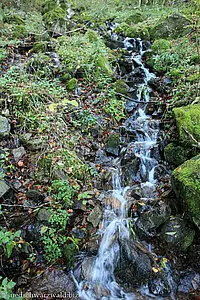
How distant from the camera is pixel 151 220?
4.05 metres

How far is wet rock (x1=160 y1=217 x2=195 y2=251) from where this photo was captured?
3.78 m

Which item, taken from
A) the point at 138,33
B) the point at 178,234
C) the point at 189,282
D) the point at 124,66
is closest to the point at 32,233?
the point at 178,234

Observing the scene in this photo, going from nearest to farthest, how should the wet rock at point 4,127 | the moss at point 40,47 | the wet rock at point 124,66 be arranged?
the wet rock at point 4,127
the moss at point 40,47
the wet rock at point 124,66

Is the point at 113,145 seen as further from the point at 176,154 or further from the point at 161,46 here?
the point at 161,46

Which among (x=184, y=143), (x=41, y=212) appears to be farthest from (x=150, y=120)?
(x=41, y=212)

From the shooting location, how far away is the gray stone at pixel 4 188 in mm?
3848

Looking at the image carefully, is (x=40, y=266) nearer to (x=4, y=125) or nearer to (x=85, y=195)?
(x=85, y=195)

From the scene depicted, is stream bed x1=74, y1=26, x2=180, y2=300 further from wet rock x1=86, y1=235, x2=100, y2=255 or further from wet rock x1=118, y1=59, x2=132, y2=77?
wet rock x1=118, y1=59, x2=132, y2=77

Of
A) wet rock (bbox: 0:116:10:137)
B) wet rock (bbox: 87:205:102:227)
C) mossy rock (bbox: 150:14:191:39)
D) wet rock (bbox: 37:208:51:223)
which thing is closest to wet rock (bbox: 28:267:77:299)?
wet rock (bbox: 37:208:51:223)

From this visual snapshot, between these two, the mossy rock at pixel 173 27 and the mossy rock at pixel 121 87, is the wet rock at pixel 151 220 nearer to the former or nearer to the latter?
the mossy rock at pixel 121 87

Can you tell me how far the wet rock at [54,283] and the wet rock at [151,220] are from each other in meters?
1.45

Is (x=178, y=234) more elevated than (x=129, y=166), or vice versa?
(x=129, y=166)

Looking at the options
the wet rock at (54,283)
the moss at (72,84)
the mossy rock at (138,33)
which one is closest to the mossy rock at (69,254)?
the wet rock at (54,283)

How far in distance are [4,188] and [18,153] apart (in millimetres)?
897
